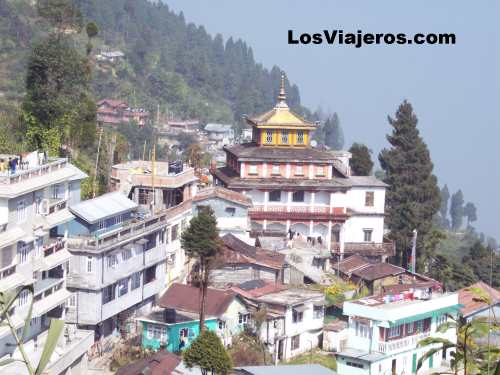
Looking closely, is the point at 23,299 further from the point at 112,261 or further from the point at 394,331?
the point at 394,331

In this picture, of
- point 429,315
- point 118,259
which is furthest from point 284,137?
point 118,259

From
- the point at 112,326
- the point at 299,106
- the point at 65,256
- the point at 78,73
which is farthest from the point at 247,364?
the point at 299,106

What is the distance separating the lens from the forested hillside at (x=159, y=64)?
326ft

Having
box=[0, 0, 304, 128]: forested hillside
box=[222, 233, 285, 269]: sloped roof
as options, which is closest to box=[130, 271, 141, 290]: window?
box=[222, 233, 285, 269]: sloped roof

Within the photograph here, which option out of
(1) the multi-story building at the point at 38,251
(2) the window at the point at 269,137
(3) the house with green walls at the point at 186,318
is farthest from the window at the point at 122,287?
(2) the window at the point at 269,137

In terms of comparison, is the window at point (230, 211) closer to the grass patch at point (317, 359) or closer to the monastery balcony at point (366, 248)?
the monastery balcony at point (366, 248)

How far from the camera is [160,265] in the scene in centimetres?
3375

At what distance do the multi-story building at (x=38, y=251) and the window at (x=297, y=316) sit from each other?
24.3 feet

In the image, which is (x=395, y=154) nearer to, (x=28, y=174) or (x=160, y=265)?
(x=160, y=265)

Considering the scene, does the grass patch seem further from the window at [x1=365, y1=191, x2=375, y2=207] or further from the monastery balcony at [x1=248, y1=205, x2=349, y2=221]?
the window at [x1=365, y1=191, x2=375, y2=207]

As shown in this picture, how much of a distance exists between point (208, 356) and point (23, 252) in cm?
539

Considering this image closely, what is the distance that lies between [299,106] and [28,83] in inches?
5477

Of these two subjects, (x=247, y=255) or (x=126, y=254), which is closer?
(x=126, y=254)

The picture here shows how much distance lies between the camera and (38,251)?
26359 millimetres
